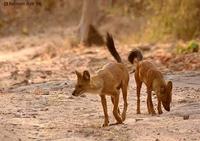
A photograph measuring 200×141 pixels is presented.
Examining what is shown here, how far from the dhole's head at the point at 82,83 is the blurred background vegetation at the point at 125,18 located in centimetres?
1368

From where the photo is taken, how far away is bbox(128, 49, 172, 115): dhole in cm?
1048

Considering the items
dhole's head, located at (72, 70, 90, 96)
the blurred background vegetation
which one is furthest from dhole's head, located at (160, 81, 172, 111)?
the blurred background vegetation

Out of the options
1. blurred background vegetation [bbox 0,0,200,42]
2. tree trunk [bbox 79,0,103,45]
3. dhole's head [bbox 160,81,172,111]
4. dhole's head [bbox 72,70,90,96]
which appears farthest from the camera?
tree trunk [bbox 79,0,103,45]

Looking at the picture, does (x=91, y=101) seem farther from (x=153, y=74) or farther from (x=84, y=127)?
(x=84, y=127)

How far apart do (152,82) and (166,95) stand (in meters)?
0.44

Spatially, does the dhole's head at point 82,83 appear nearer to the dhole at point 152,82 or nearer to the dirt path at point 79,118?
the dirt path at point 79,118

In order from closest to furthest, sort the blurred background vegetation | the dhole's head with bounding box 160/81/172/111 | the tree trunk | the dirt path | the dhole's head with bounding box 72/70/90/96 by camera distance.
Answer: the dirt path, the dhole's head with bounding box 72/70/90/96, the dhole's head with bounding box 160/81/172/111, the blurred background vegetation, the tree trunk

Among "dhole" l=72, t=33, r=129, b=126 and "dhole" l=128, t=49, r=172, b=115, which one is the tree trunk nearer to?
"dhole" l=128, t=49, r=172, b=115

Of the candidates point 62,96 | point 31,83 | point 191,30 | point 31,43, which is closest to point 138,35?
point 191,30

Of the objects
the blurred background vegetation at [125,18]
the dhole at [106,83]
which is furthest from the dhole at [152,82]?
the blurred background vegetation at [125,18]

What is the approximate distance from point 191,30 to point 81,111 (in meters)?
13.3

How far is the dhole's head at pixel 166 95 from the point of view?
411 inches

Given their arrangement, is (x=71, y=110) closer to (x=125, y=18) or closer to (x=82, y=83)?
(x=82, y=83)

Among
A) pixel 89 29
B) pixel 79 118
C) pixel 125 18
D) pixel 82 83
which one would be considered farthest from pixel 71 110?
pixel 125 18
